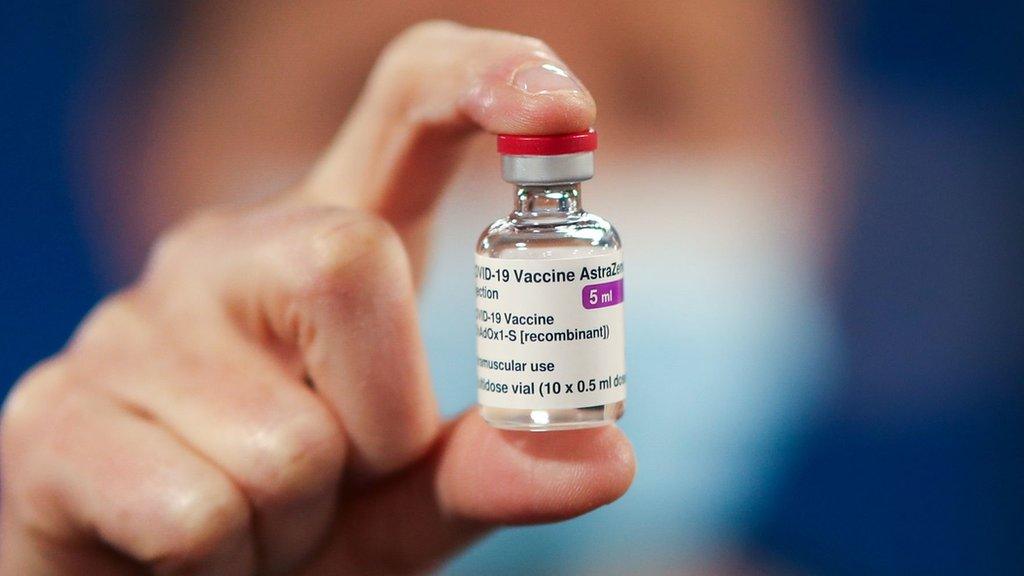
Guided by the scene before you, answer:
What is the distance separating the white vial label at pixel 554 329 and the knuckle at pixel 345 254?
0.29 feet

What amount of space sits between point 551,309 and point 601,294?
4 cm

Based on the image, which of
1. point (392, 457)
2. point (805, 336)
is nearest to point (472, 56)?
point (392, 457)

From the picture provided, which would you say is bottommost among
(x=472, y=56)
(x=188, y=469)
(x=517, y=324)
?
(x=188, y=469)

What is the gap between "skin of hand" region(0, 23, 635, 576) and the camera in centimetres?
77

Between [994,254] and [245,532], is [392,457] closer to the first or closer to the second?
[245,532]

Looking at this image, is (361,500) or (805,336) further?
(805,336)

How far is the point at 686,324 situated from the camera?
179 centimetres

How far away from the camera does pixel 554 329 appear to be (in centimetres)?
72

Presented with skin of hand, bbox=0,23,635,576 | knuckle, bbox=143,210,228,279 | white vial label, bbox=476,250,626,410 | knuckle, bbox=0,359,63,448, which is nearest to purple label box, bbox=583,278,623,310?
white vial label, bbox=476,250,626,410

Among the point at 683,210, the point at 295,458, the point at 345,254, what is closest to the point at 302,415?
the point at 295,458

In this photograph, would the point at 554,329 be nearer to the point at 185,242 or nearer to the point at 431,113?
the point at 431,113

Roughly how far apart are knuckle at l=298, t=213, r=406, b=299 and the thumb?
0.12 m

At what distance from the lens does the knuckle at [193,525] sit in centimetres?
77

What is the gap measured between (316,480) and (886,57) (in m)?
1.45
